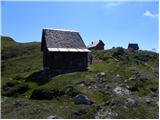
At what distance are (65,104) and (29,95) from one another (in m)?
8.59

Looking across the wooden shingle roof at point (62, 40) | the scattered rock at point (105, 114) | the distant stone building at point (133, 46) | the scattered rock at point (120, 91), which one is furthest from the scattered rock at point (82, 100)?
the distant stone building at point (133, 46)

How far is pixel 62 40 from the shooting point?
50156 mm

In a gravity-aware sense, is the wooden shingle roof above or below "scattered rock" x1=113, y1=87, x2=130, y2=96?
above

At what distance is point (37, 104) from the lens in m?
29.7

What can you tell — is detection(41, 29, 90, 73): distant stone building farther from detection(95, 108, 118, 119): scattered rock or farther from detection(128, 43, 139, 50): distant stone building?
detection(128, 43, 139, 50): distant stone building

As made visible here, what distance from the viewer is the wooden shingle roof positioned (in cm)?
4888

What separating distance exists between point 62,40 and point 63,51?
109 inches

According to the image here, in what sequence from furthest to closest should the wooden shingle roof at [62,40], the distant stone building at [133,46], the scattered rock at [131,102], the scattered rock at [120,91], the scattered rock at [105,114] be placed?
1. the distant stone building at [133,46]
2. the wooden shingle roof at [62,40]
3. the scattered rock at [120,91]
4. the scattered rock at [131,102]
5. the scattered rock at [105,114]

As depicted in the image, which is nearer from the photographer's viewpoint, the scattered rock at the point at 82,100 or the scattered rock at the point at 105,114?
the scattered rock at the point at 105,114

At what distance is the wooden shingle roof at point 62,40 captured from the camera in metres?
48.9

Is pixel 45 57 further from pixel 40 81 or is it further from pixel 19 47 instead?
pixel 19 47

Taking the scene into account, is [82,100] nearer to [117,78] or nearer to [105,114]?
[105,114]

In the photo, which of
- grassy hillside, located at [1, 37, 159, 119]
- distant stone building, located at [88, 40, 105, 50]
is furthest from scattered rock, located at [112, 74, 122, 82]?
distant stone building, located at [88, 40, 105, 50]

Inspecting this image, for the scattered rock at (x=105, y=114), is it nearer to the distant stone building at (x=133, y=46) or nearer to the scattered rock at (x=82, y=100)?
the scattered rock at (x=82, y=100)
